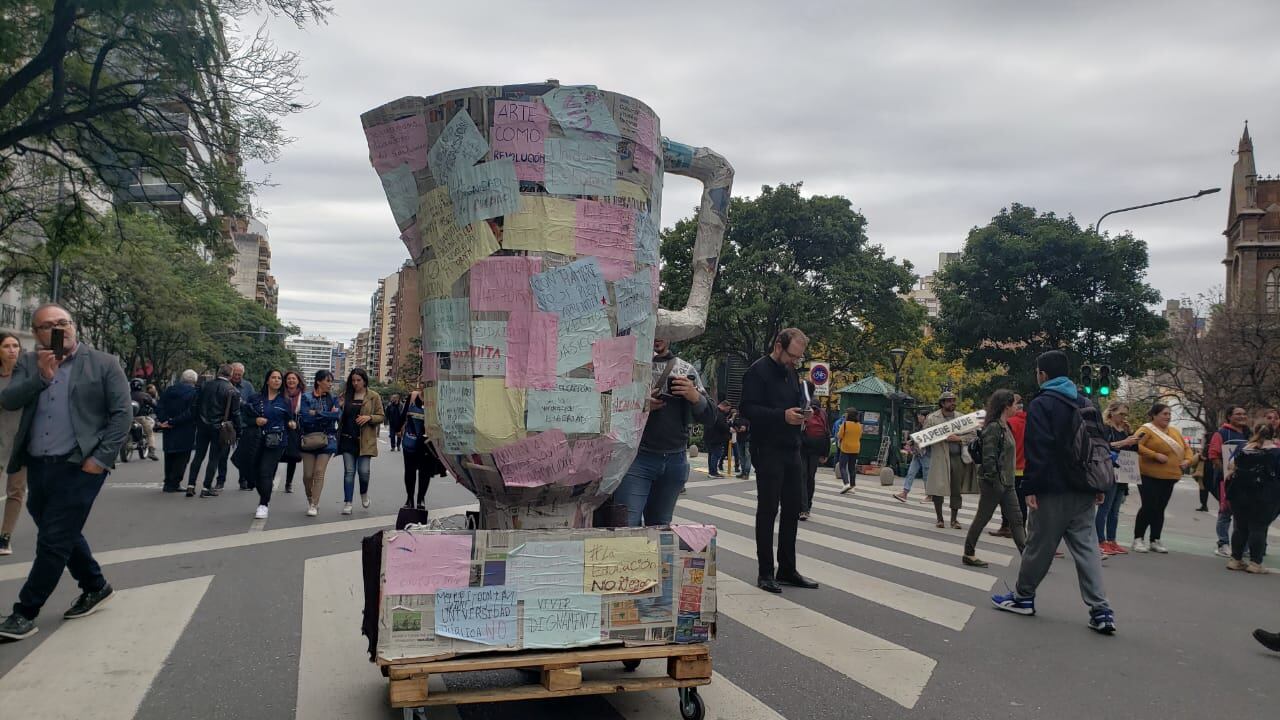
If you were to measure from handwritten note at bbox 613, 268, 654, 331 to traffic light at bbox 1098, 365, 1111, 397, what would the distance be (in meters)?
16.8

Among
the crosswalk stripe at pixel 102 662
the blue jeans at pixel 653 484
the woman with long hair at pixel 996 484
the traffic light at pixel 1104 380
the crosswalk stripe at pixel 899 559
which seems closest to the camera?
the crosswalk stripe at pixel 102 662

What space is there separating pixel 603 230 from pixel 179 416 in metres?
9.74

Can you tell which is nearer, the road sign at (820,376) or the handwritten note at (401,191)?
the handwritten note at (401,191)

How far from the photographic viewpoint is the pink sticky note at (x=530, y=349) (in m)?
3.16

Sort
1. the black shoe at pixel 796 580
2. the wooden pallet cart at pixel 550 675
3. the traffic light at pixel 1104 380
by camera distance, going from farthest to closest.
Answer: the traffic light at pixel 1104 380
the black shoe at pixel 796 580
the wooden pallet cart at pixel 550 675

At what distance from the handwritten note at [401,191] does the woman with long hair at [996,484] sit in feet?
20.0

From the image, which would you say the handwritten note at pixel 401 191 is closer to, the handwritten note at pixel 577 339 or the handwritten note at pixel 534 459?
the handwritten note at pixel 577 339

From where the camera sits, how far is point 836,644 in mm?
4938

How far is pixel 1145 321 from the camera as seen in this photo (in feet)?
106

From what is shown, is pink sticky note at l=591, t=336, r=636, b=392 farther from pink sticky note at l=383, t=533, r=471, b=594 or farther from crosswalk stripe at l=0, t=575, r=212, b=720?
crosswalk stripe at l=0, t=575, r=212, b=720

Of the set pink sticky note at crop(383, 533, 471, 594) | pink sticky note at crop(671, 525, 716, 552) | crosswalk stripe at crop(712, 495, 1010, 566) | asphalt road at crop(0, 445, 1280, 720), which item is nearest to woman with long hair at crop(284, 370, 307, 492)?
asphalt road at crop(0, 445, 1280, 720)

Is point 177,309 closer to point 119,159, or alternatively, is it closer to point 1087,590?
point 119,159

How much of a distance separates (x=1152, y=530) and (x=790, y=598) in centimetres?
580

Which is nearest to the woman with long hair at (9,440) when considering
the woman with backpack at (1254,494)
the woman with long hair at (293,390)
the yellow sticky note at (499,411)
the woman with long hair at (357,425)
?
the woman with long hair at (293,390)
